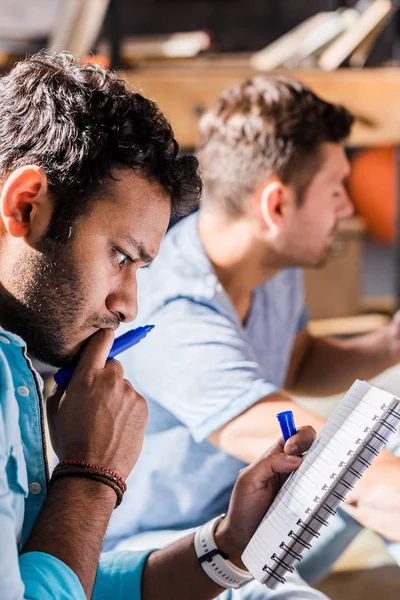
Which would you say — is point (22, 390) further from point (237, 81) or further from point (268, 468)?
point (237, 81)

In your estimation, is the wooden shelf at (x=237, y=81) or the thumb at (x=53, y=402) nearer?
the thumb at (x=53, y=402)

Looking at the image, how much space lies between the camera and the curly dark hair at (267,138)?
47.8 inches

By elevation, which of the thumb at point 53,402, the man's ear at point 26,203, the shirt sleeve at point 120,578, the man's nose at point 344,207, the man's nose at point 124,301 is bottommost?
the shirt sleeve at point 120,578

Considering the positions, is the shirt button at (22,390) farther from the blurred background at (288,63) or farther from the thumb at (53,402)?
the blurred background at (288,63)

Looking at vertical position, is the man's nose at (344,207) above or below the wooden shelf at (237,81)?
below

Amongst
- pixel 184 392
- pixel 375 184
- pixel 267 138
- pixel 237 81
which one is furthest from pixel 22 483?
pixel 375 184

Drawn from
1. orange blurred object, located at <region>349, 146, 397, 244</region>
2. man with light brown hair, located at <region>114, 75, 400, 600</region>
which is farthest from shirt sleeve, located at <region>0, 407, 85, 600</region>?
orange blurred object, located at <region>349, 146, 397, 244</region>

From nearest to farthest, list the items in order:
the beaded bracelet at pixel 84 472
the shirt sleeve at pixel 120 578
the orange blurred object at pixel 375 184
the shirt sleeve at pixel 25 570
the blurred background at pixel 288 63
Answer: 1. the shirt sleeve at pixel 25 570
2. the beaded bracelet at pixel 84 472
3. the shirt sleeve at pixel 120 578
4. the blurred background at pixel 288 63
5. the orange blurred object at pixel 375 184

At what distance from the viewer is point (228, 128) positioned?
1.27m

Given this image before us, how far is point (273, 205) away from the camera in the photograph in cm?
120

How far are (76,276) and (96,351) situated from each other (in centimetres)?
8

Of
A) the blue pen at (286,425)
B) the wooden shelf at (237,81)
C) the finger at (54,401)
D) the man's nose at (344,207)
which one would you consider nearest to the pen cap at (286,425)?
the blue pen at (286,425)

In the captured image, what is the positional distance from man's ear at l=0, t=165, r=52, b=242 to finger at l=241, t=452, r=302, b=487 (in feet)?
1.05

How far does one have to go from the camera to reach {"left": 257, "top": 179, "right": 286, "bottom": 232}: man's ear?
3.92ft
